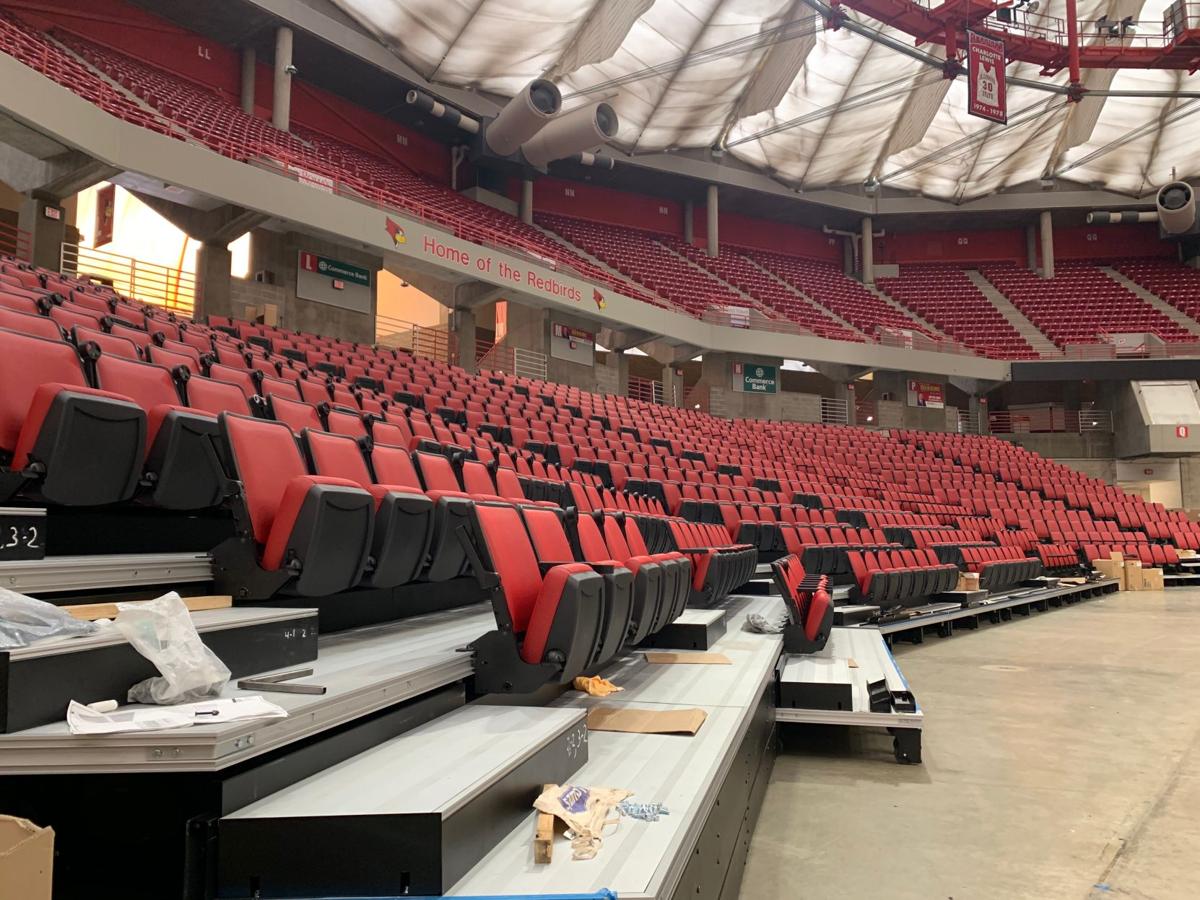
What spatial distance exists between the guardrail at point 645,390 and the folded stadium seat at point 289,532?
14736 millimetres

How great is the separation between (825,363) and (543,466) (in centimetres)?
1218

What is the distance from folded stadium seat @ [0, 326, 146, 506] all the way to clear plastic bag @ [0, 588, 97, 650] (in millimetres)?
860

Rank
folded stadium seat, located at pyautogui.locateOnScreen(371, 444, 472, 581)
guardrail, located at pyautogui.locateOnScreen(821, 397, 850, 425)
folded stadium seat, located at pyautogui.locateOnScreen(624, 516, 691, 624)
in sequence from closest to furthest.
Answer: folded stadium seat, located at pyautogui.locateOnScreen(371, 444, 472, 581) < folded stadium seat, located at pyautogui.locateOnScreen(624, 516, 691, 624) < guardrail, located at pyautogui.locateOnScreen(821, 397, 850, 425)

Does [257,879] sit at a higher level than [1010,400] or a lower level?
lower

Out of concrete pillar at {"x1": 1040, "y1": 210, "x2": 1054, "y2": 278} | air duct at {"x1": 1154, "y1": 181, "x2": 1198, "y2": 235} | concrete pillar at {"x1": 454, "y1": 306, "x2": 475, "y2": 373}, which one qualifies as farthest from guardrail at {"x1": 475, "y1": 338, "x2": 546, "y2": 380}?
air duct at {"x1": 1154, "y1": 181, "x2": 1198, "y2": 235}

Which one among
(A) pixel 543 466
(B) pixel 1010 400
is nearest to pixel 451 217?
(A) pixel 543 466

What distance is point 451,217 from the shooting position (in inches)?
465

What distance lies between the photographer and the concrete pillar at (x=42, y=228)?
829 centimetres

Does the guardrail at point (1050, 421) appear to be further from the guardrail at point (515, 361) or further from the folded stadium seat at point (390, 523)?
the folded stadium seat at point (390, 523)

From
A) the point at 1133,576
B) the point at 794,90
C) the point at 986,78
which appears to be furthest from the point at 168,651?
the point at 794,90

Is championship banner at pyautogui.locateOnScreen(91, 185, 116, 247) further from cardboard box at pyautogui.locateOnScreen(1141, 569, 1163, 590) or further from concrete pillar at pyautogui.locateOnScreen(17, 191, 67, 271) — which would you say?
cardboard box at pyautogui.locateOnScreen(1141, 569, 1163, 590)

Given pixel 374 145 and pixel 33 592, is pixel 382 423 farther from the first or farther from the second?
pixel 374 145

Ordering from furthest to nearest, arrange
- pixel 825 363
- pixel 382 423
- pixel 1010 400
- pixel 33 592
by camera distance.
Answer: pixel 1010 400
pixel 825 363
pixel 382 423
pixel 33 592

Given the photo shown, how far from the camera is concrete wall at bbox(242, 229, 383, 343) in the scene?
10727mm
